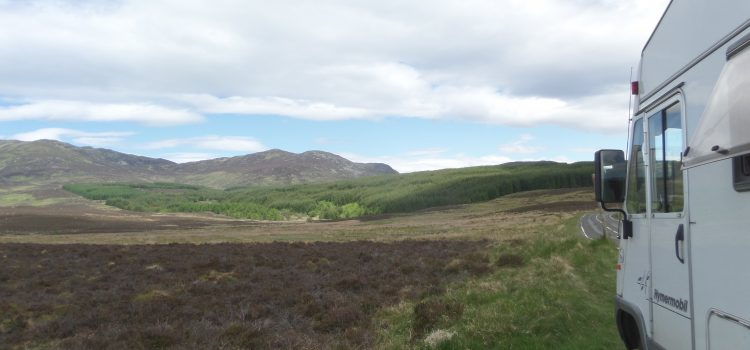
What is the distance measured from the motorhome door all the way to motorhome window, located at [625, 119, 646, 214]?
30 cm

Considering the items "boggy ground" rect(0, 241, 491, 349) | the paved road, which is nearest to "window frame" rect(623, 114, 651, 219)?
"boggy ground" rect(0, 241, 491, 349)

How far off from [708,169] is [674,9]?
187 centimetres

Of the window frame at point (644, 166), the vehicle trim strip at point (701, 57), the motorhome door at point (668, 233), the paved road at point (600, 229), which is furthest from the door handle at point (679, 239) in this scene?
the paved road at point (600, 229)

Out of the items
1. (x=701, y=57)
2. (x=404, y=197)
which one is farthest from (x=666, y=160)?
(x=404, y=197)

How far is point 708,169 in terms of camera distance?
3992 millimetres

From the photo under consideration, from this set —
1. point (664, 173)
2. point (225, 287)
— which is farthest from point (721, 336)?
point (225, 287)

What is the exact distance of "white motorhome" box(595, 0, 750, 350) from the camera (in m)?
3.47

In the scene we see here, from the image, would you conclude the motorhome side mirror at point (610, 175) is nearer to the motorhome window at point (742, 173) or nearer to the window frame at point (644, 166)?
the window frame at point (644, 166)

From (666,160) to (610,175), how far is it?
3.11 feet

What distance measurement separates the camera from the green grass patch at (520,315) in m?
9.08

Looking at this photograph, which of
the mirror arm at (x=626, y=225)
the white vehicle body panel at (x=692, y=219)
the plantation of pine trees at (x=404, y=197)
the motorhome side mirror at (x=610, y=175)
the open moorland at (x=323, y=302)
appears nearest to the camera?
the white vehicle body panel at (x=692, y=219)

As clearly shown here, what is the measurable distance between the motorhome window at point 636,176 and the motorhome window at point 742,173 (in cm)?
223

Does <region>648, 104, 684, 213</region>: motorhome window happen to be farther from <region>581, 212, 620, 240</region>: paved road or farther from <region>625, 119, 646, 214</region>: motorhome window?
<region>581, 212, 620, 240</region>: paved road

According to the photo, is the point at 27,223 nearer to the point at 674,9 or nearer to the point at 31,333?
the point at 31,333
